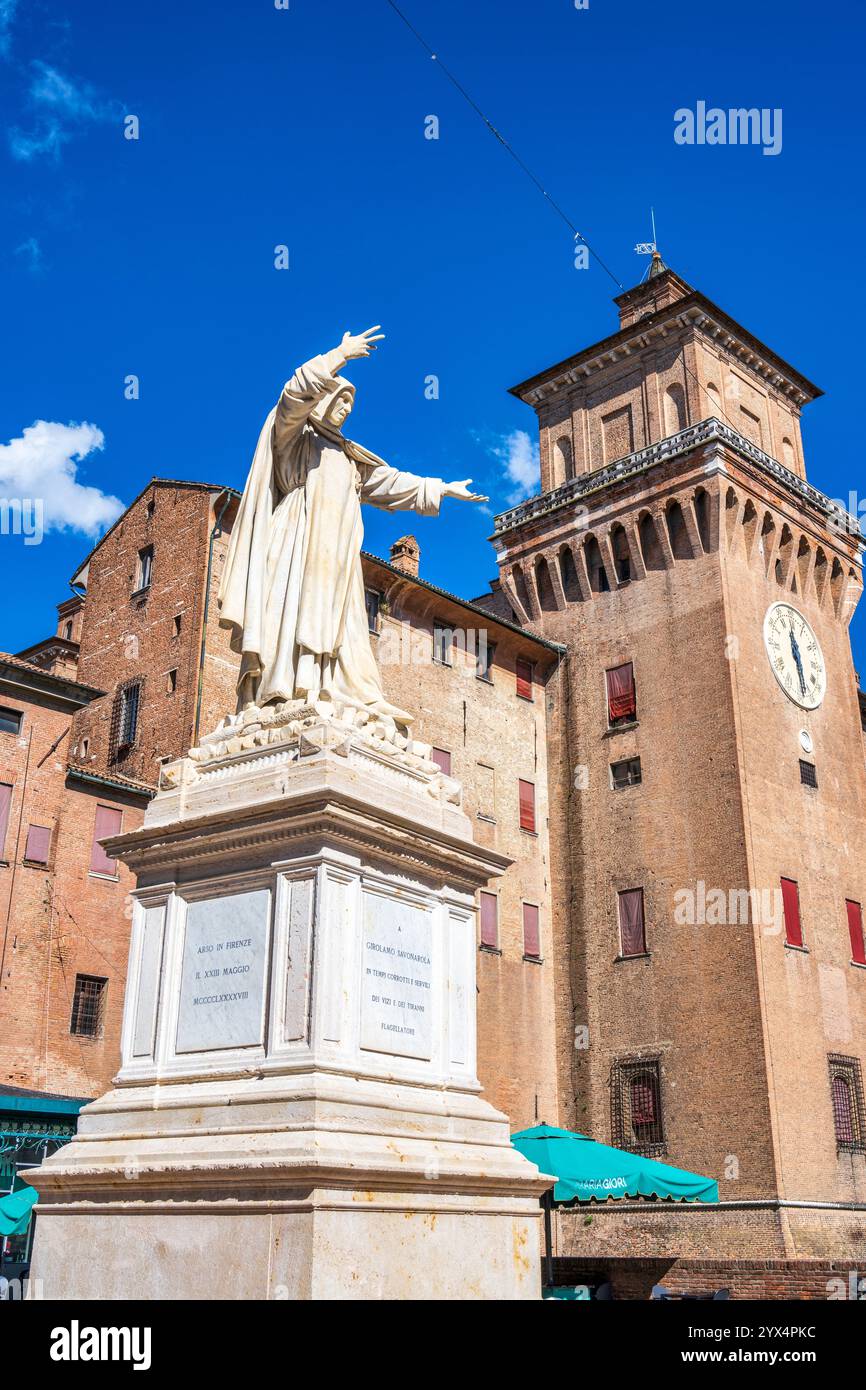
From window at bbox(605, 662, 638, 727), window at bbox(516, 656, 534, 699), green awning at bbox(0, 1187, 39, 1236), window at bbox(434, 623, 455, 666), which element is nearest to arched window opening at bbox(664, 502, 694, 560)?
window at bbox(605, 662, 638, 727)

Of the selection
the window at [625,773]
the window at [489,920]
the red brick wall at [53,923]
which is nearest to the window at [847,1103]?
the window at [625,773]

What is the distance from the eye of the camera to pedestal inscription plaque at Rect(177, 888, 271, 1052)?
26.2 ft

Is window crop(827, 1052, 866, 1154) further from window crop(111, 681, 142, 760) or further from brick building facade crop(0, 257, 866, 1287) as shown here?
window crop(111, 681, 142, 760)

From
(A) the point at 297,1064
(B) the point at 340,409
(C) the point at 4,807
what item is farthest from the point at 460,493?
(C) the point at 4,807

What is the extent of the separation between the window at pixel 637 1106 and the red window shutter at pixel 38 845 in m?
16.6

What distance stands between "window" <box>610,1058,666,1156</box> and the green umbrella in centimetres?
1185

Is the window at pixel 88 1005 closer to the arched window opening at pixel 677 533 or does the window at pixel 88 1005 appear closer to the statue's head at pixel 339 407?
the arched window opening at pixel 677 533

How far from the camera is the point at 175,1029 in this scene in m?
8.34

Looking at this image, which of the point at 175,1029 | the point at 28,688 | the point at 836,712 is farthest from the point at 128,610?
the point at 175,1029

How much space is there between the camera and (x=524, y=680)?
40.8 m

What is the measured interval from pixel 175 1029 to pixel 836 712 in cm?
3571

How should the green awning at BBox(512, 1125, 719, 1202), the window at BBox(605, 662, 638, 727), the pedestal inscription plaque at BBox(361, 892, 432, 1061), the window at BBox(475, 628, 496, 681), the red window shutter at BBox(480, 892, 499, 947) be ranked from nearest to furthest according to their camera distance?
the pedestal inscription plaque at BBox(361, 892, 432, 1061)
the green awning at BBox(512, 1125, 719, 1202)
the red window shutter at BBox(480, 892, 499, 947)
the window at BBox(605, 662, 638, 727)
the window at BBox(475, 628, 496, 681)

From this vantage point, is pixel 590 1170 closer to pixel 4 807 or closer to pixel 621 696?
pixel 4 807

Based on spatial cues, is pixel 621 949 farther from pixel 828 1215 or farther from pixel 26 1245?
pixel 26 1245
